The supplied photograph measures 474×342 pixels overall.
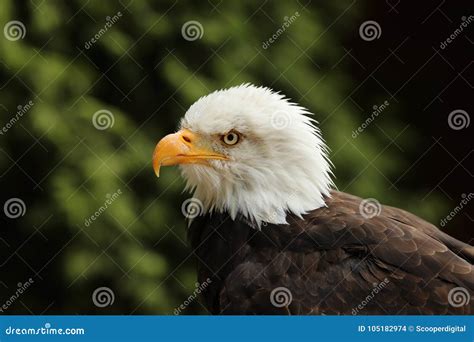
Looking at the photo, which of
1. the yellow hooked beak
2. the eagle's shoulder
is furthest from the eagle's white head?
the eagle's shoulder

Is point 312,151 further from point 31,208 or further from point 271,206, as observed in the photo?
point 31,208

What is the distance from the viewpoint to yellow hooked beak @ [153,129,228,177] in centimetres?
338

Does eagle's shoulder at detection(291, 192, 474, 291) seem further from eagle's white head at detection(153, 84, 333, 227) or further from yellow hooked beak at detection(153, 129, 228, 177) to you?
yellow hooked beak at detection(153, 129, 228, 177)

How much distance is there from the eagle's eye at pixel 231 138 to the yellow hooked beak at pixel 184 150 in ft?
0.20

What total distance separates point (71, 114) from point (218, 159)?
1132mm

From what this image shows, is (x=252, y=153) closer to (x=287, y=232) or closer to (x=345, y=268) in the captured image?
(x=287, y=232)

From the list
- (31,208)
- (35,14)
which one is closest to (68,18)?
(35,14)

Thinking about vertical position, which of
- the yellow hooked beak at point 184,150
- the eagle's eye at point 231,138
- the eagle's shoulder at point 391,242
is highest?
A: the eagle's shoulder at point 391,242

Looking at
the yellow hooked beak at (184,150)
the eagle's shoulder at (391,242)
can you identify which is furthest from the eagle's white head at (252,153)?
the eagle's shoulder at (391,242)

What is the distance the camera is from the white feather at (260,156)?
3.37 meters

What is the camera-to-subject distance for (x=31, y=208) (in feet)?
14.7

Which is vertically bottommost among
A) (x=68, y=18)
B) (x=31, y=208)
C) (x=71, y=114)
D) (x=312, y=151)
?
(x=31, y=208)

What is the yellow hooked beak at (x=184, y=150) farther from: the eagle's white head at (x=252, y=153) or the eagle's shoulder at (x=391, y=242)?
the eagle's shoulder at (x=391, y=242)

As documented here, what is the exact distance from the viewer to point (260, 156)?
3.41 metres
